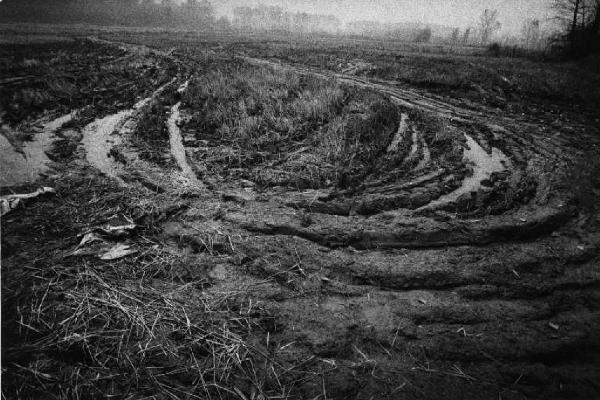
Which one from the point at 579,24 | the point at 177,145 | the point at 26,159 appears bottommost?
the point at 26,159

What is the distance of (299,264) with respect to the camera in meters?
3.15

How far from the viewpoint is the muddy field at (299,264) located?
7.06ft

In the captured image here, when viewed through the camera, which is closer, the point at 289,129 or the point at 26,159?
the point at 26,159

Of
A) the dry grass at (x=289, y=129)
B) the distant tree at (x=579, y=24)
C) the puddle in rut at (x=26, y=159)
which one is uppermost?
the distant tree at (x=579, y=24)

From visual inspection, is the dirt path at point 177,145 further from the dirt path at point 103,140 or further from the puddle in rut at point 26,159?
the puddle in rut at point 26,159

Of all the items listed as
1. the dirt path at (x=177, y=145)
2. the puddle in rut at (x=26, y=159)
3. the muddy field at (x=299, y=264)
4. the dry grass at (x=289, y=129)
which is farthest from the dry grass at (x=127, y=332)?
the dry grass at (x=289, y=129)

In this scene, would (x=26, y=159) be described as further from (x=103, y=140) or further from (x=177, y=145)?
(x=177, y=145)

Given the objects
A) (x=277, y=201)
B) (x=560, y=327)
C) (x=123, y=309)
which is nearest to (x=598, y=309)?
(x=560, y=327)

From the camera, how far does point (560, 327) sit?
2488 mm

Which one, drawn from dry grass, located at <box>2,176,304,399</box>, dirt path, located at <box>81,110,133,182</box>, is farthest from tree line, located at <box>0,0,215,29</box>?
dry grass, located at <box>2,176,304,399</box>

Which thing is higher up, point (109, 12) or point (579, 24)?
point (109, 12)

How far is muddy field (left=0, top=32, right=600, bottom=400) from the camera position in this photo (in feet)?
7.06

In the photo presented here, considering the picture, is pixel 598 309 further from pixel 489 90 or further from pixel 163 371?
pixel 489 90

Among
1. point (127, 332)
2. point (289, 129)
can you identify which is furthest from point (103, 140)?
point (127, 332)
